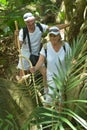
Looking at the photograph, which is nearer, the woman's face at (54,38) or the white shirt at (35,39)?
the woman's face at (54,38)

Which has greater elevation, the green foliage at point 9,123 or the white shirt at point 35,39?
the white shirt at point 35,39

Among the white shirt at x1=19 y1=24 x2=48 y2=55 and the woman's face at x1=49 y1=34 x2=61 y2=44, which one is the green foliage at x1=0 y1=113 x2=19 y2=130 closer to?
the woman's face at x1=49 y1=34 x2=61 y2=44

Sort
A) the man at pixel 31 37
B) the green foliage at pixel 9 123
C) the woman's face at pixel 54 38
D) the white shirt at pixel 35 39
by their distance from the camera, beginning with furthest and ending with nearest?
the white shirt at pixel 35 39 < the man at pixel 31 37 < the woman's face at pixel 54 38 < the green foliage at pixel 9 123

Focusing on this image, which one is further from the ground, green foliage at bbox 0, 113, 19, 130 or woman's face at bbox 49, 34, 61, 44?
woman's face at bbox 49, 34, 61, 44

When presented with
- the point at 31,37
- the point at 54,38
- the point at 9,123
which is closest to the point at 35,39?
the point at 31,37

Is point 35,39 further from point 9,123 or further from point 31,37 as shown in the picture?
point 9,123

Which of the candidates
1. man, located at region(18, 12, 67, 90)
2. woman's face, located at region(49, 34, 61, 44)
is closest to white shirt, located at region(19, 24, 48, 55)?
man, located at region(18, 12, 67, 90)

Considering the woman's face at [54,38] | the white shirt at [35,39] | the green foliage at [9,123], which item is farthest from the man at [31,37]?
the green foliage at [9,123]

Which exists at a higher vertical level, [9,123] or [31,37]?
[31,37]

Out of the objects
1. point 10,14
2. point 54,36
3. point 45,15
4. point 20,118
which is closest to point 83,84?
point 20,118

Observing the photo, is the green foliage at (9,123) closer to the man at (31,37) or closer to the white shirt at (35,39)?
the man at (31,37)

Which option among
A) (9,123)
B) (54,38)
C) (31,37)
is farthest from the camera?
(31,37)

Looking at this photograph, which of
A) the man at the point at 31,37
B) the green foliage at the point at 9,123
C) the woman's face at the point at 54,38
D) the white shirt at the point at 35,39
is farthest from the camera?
the white shirt at the point at 35,39

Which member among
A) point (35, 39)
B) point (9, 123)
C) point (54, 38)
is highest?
point (54, 38)
